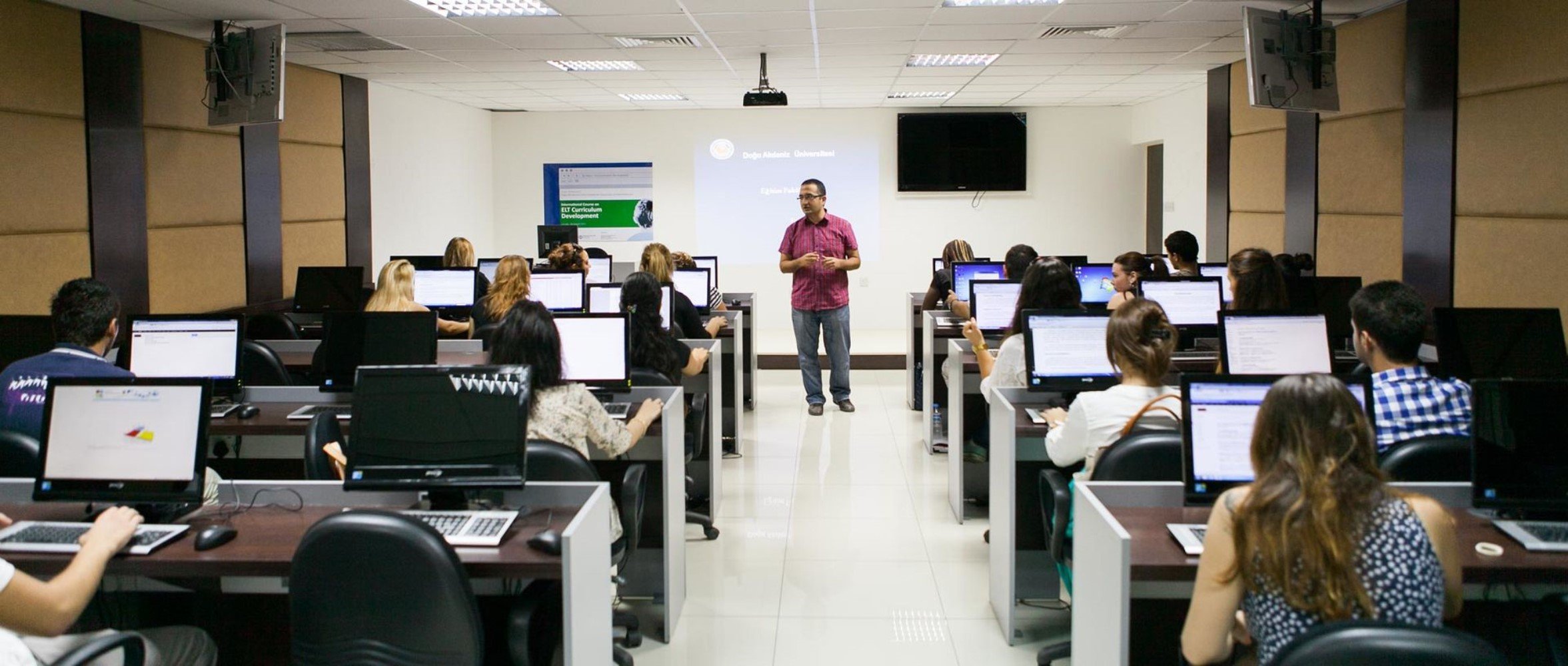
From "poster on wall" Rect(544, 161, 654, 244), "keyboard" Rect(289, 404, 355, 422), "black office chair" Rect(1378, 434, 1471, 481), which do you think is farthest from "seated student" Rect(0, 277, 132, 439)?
"poster on wall" Rect(544, 161, 654, 244)

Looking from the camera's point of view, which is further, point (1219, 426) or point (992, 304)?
point (992, 304)

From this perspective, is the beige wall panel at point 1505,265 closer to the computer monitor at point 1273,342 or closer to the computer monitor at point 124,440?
the computer monitor at point 1273,342

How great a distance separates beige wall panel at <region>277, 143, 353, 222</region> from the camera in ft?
27.4

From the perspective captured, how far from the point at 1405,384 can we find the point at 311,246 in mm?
7760

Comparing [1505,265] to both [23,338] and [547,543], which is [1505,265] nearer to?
[547,543]

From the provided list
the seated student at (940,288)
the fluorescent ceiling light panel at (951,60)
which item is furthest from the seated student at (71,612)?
the fluorescent ceiling light panel at (951,60)

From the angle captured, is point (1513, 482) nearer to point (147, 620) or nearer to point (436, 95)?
point (147, 620)

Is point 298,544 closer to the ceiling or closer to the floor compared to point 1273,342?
closer to the floor

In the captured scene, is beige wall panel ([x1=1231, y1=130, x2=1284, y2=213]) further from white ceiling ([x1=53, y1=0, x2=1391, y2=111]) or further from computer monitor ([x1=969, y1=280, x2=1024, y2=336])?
computer monitor ([x1=969, y1=280, x2=1024, y2=336])

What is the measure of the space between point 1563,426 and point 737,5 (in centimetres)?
457

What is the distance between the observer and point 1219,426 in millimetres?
2746

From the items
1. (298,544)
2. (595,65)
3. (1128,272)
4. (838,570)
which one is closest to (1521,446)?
(838,570)

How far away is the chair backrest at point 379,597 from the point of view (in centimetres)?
218

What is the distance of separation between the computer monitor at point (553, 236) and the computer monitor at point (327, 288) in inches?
119
